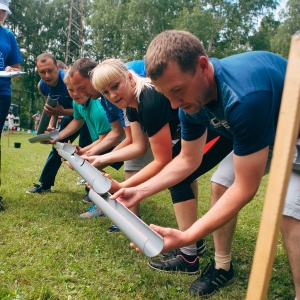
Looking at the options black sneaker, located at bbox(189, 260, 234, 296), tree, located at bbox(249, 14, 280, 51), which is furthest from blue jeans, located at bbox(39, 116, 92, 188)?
tree, located at bbox(249, 14, 280, 51)

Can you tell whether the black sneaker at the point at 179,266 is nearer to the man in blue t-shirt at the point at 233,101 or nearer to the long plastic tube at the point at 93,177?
the long plastic tube at the point at 93,177

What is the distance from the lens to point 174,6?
3019cm

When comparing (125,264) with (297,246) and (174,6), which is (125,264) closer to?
(297,246)

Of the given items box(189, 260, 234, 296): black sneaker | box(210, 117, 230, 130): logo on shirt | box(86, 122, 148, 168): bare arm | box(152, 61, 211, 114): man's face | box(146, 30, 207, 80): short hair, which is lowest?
box(189, 260, 234, 296): black sneaker

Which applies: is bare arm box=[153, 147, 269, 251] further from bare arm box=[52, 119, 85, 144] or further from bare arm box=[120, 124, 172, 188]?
bare arm box=[52, 119, 85, 144]

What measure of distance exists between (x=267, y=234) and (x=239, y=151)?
887 millimetres

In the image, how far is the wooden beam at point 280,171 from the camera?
0.79m

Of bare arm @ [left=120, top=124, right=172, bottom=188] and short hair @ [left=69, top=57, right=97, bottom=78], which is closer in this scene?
bare arm @ [left=120, top=124, right=172, bottom=188]

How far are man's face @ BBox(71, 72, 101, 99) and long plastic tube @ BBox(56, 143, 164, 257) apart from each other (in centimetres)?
98

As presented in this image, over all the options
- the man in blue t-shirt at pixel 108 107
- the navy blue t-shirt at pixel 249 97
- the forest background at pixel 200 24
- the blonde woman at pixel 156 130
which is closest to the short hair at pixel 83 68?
the man in blue t-shirt at pixel 108 107

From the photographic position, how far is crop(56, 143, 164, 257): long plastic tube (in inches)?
56.3

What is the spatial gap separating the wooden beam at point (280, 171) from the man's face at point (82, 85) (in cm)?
284

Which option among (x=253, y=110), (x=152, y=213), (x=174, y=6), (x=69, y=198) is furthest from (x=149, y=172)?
(x=174, y=6)

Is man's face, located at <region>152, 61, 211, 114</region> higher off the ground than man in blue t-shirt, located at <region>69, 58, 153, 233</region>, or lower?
higher
